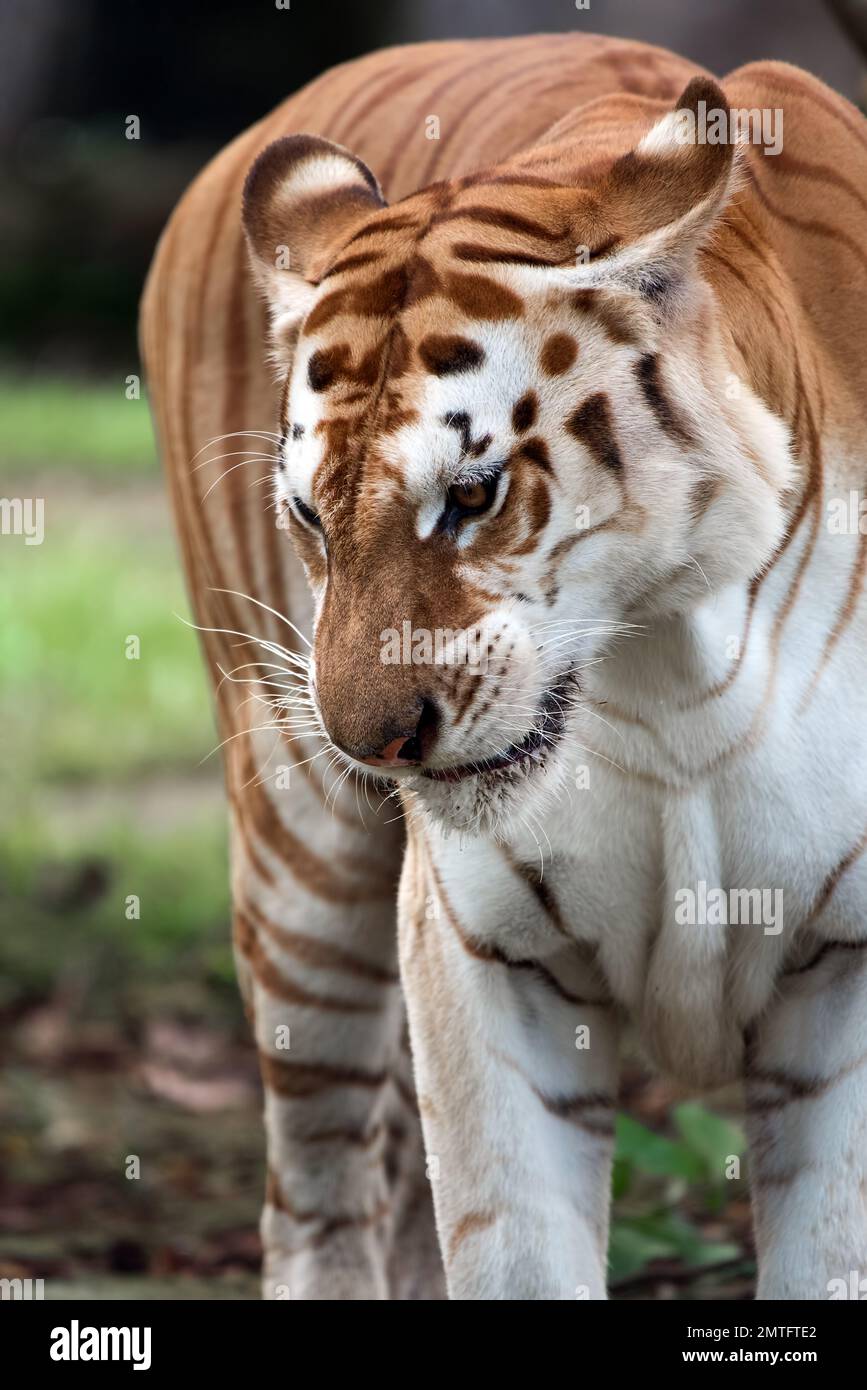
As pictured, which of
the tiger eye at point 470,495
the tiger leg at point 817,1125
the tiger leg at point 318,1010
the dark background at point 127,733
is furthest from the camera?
the dark background at point 127,733

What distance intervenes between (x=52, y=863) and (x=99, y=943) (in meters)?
0.49

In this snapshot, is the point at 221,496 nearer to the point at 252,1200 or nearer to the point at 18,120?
the point at 252,1200

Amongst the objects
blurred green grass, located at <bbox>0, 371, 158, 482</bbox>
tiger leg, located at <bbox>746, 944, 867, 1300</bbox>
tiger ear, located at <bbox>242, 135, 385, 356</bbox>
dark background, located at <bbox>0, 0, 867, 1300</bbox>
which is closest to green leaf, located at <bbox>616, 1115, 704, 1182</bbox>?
dark background, located at <bbox>0, 0, 867, 1300</bbox>

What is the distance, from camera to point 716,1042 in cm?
279

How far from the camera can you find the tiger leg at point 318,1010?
3.41 metres

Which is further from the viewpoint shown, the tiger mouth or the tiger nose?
the tiger mouth

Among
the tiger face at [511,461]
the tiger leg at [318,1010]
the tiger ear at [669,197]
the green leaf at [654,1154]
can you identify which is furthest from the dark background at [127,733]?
the tiger ear at [669,197]

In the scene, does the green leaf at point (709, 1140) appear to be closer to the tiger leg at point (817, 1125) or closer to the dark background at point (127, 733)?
the dark background at point (127, 733)

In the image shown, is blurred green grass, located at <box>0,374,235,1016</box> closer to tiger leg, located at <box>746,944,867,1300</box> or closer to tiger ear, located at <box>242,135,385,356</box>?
tiger leg, located at <box>746,944,867,1300</box>

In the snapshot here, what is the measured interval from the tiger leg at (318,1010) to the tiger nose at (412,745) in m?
1.12

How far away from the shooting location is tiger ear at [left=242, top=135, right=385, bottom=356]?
2.51 metres

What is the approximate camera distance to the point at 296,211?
8.53 feet

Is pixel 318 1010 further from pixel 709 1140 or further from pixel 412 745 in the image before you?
pixel 412 745
